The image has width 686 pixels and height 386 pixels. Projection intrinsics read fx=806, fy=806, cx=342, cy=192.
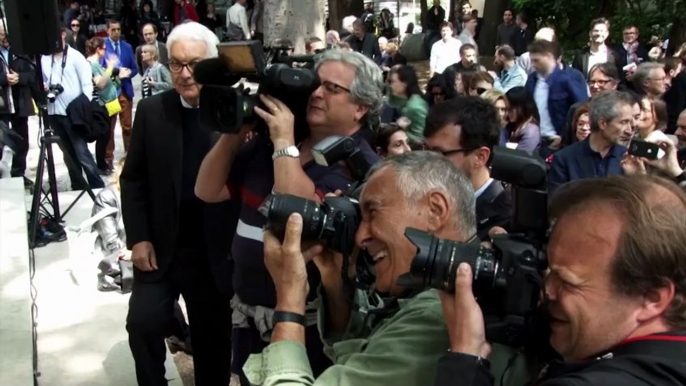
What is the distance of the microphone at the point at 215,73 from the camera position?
262cm

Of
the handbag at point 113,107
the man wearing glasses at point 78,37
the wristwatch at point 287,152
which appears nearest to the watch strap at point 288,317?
the wristwatch at point 287,152

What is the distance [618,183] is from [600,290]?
0.65 ft

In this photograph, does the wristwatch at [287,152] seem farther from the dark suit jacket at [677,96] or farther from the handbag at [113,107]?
the handbag at [113,107]

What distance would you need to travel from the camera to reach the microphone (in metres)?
2.62

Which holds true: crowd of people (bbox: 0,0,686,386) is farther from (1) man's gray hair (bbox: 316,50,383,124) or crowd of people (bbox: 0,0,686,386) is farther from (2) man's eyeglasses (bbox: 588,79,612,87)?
(2) man's eyeglasses (bbox: 588,79,612,87)

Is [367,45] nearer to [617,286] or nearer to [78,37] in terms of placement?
[78,37]

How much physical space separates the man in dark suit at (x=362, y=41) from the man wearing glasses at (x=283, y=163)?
11605mm

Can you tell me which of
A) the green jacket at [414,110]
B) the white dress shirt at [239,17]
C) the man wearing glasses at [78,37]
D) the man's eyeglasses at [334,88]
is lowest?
the man wearing glasses at [78,37]

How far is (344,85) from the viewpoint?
2.62 m

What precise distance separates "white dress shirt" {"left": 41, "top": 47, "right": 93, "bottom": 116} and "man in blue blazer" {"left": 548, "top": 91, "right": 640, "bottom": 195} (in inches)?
209

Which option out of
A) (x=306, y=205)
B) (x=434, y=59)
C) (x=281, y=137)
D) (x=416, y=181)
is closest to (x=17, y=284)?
(x=281, y=137)

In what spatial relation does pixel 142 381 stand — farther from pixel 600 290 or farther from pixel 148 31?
pixel 148 31

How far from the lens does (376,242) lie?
6.31ft

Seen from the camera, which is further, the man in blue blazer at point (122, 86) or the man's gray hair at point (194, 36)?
the man in blue blazer at point (122, 86)
